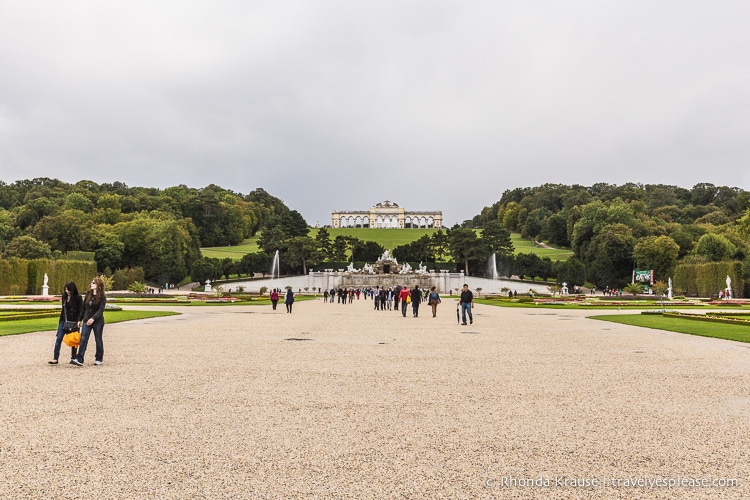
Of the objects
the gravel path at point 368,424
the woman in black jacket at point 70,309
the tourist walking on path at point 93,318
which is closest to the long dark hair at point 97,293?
the tourist walking on path at point 93,318

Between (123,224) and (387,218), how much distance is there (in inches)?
4132

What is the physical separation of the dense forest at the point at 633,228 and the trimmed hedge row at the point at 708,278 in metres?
1.08

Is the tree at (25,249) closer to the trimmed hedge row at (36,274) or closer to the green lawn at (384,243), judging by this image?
the trimmed hedge row at (36,274)

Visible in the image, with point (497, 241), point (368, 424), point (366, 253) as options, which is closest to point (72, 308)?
point (368, 424)

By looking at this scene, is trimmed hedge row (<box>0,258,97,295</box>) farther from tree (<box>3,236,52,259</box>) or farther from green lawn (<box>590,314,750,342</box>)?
green lawn (<box>590,314,750,342</box>)

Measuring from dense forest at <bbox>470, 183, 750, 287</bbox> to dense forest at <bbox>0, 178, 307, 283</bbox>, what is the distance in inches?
1859

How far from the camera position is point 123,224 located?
8238 centimetres

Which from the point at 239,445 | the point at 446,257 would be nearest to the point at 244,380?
the point at 239,445

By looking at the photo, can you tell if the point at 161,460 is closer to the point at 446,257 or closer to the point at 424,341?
the point at 424,341

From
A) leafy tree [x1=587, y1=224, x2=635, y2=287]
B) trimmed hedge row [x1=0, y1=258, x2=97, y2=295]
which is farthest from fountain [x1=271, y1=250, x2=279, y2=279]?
leafy tree [x1=587, y1=224, x2=635, y2=287]

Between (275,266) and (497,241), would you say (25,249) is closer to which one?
(275,266)

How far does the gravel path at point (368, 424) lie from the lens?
188 inches

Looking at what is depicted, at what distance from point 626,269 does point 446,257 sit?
138ft

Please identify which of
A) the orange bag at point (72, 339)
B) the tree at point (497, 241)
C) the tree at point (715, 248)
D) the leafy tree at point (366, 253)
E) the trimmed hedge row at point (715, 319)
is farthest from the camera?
the leafy tree at point (366, 253)
